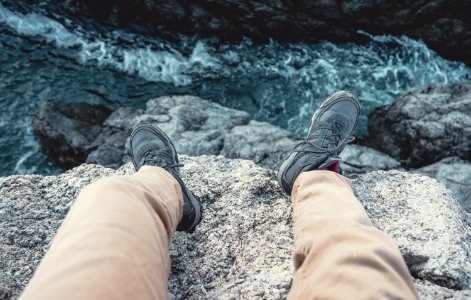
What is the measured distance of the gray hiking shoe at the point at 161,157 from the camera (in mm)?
3256

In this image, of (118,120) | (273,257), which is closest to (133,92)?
(118,120)

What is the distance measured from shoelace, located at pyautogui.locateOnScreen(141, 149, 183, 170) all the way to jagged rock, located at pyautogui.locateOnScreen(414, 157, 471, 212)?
430 centimetres

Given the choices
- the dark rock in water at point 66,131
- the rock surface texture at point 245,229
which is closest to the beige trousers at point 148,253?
the rock surface texture at point 245,229

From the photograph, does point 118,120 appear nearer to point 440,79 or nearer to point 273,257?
point 273,257

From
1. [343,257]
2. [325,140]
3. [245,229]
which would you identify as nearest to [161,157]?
[245,229]

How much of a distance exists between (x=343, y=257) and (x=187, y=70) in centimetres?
878

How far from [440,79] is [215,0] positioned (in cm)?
559

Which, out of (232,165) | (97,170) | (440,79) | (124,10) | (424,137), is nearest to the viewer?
(97,170)

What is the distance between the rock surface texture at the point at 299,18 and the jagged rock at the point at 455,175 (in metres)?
4.90

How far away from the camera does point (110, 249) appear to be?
2021 mm

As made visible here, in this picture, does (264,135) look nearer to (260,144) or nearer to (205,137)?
(260,144)

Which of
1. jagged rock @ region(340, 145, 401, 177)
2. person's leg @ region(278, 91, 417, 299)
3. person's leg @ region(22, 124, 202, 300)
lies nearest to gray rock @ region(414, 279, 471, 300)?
person's leg @ region(278, 91, 417, 299)

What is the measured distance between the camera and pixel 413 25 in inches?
423

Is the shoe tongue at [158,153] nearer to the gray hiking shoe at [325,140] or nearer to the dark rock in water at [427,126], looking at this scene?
the gray hiking shoe at [325,140]
